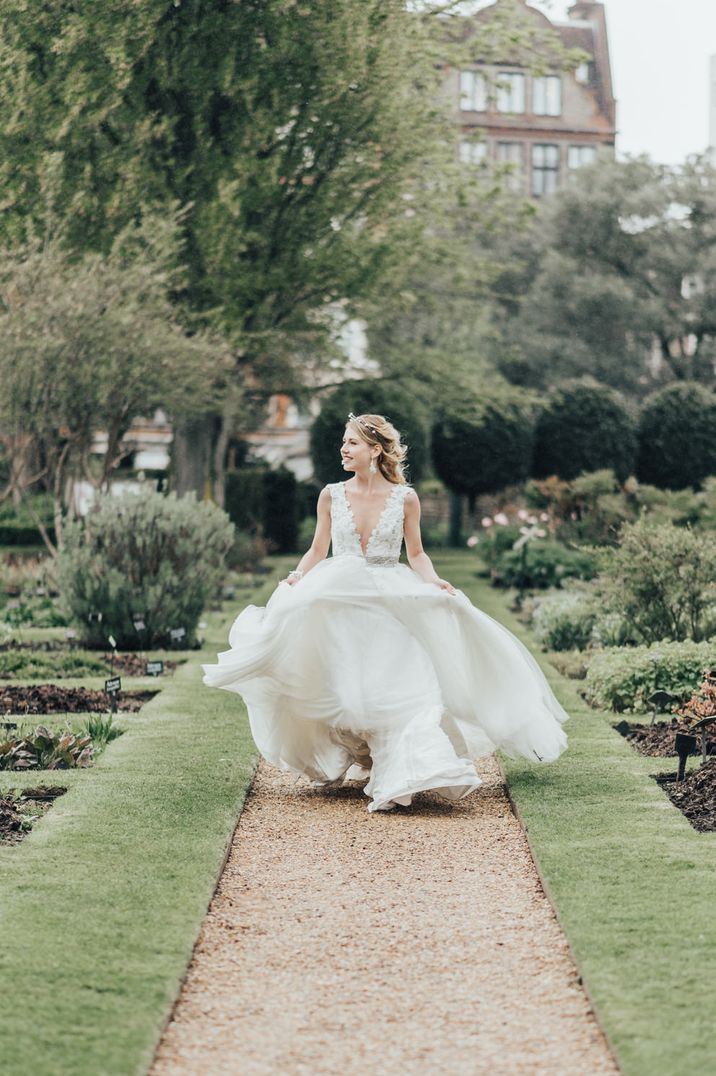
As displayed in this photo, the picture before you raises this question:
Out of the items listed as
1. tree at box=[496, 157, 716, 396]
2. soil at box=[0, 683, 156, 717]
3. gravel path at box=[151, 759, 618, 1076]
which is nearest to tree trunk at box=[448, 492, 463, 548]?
tree at box=[496, 157, 716, 396]

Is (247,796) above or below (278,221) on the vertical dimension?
below

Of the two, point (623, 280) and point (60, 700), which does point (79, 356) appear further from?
point (623, 280)

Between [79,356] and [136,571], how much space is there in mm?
3080

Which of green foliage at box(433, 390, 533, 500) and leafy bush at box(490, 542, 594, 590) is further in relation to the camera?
green foliage at box(433, 390, 533, 500)

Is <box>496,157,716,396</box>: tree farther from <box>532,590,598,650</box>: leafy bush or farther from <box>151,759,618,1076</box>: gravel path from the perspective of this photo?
<box>151,759,618,1076</box>: gravel path

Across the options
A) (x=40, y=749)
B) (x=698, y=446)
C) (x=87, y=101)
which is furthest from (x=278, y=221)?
(x=40, y=749)

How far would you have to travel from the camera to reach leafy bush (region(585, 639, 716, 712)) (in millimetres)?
10492

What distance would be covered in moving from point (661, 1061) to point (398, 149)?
2087 centimetres

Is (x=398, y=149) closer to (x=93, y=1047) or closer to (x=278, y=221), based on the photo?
(x=278, y=221)

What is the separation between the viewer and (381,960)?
16.4ft

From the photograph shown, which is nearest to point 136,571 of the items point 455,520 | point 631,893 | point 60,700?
point 60,700

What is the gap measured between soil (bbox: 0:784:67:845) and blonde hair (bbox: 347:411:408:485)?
2.24 meters

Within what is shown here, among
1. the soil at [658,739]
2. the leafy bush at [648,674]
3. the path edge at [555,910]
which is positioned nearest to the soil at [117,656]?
the leafy bush at [648,674]

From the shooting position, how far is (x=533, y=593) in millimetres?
21203
